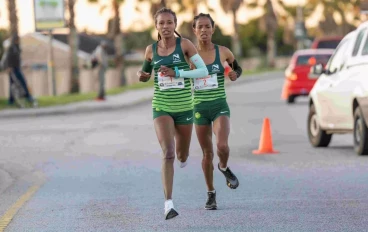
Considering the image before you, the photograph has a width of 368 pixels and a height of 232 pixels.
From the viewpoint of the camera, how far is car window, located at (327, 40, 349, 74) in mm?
17391

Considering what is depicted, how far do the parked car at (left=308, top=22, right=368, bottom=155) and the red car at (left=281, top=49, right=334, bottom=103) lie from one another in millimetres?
14586

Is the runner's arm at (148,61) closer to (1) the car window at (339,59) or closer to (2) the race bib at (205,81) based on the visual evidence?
(2) the race bib at (205,81)

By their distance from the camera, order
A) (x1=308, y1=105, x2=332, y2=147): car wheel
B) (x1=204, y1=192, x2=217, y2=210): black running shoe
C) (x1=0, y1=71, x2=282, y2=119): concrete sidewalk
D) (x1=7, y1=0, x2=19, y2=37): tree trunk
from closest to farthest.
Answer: (x1=204, y1=192, x2=217, y2=210): black running shoe → (x1=308, y1=105, x2=332, y2=147): car wheel → (x1=0, y1=71, x2=282, y2=119): concrete sidewalk → (x1=7, y1=0, x2=19, y2=37): tree trunk

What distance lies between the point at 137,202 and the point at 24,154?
7.12 metres

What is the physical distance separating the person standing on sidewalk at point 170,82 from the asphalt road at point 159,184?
2.14 ft

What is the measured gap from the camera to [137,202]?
11.5 m

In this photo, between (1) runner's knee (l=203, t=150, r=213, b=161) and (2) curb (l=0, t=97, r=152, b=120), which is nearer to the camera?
(1) runner's knee (l=203, t=150, r=213, b=161)

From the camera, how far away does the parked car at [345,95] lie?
53.1ft

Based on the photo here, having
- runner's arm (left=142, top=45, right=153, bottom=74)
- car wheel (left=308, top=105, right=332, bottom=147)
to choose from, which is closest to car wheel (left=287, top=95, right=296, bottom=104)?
car wheel (left=308, top=105, right=332, bottom=147)

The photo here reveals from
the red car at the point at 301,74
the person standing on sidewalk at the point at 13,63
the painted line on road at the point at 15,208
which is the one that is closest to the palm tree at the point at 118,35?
the red car at the point at 301,74

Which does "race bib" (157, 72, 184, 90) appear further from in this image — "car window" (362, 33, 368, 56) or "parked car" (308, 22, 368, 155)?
"car window" (362, 33, 368, 56)

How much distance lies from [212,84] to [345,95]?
6183mm

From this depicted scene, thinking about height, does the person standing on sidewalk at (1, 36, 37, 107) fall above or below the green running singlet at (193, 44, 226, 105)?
below

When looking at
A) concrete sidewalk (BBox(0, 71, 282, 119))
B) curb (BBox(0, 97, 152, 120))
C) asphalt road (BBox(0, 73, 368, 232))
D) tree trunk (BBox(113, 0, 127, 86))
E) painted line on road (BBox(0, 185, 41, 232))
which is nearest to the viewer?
asphalt road (BBox(0, 73, 368, 232))
